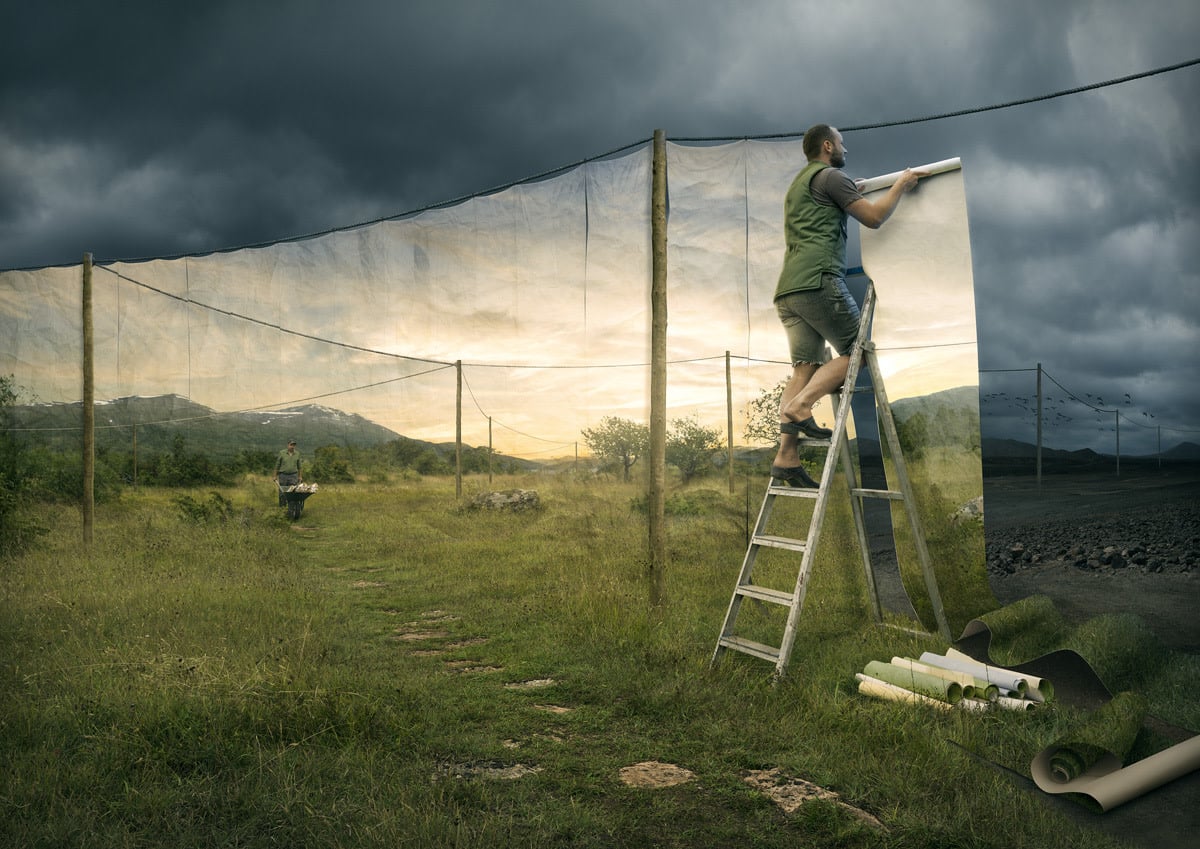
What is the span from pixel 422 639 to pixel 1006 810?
3.63 m

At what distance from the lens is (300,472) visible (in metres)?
8.35

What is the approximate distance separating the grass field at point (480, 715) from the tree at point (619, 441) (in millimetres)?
781

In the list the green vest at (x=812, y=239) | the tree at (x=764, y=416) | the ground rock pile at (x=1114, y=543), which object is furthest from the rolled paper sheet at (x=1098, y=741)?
the tree at (x=764, y=416)

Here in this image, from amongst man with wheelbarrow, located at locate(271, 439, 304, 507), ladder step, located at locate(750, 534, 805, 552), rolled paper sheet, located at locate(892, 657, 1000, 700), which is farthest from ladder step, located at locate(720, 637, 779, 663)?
man with wheelbarrow, located at locate(271, 439, 304, 507)

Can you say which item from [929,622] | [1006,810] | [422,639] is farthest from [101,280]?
[1006,810]

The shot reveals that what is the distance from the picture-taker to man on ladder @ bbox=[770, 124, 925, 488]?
451 cm

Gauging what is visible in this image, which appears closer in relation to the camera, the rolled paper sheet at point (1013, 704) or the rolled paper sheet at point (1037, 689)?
the rolled paper sheet at point (1013, 704)

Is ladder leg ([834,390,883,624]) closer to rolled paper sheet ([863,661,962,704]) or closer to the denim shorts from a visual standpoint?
the denim shorts

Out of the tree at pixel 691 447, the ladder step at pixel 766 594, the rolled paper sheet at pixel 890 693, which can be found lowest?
the rolled paper sheet at pixel 890 693

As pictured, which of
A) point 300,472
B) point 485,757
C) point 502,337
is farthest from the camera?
point 300,472

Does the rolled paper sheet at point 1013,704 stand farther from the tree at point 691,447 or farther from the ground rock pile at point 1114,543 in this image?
the tree at point 691,447

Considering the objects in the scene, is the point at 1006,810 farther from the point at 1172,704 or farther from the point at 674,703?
the point at 1172,704

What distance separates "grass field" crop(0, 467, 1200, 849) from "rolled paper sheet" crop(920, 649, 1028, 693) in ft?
0.81

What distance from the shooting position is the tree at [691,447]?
20.9 feet
